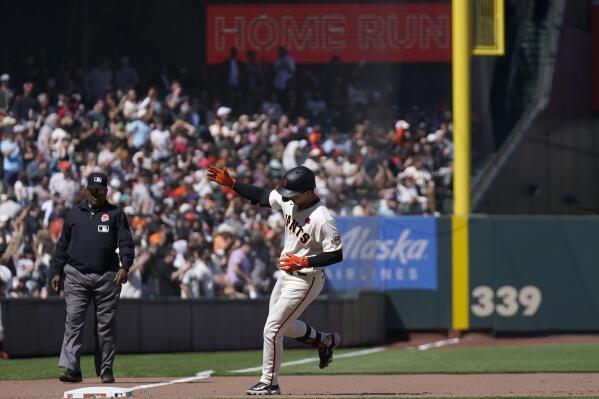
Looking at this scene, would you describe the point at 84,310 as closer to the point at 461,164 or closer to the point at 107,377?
the point at 107,377

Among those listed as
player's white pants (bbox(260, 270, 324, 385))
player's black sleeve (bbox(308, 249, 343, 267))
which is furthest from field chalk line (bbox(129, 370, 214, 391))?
player's black sleeve (bbox(308, 249, 343, 267))

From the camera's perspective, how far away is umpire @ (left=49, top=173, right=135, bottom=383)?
11039 mm

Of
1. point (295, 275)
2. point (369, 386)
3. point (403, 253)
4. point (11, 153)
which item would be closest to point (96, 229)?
point (295, 275)

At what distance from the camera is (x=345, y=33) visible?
25812 millimetres

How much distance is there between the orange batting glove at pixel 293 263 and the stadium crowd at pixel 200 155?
8396mm

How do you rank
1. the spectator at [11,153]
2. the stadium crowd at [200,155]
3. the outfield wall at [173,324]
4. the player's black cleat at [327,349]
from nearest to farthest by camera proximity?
the player's black cleat at [327,349] → the outfield wall at [173,324] → the stadium crowd at [200,155] → the spectator at [11,153]

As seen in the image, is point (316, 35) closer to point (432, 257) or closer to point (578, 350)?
point (432, 257)

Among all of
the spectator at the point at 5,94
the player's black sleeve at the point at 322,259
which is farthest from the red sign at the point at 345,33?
the player's black sleeve at the point at 322,259

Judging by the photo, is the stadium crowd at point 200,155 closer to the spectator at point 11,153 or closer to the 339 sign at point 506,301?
the spectator at point 11,153

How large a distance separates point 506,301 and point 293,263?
12.1 metres

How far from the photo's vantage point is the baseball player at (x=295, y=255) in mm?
9656

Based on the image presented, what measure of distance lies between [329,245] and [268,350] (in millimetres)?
846

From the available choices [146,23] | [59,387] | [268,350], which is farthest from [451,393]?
[146,23]

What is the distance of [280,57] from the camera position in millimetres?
25656
